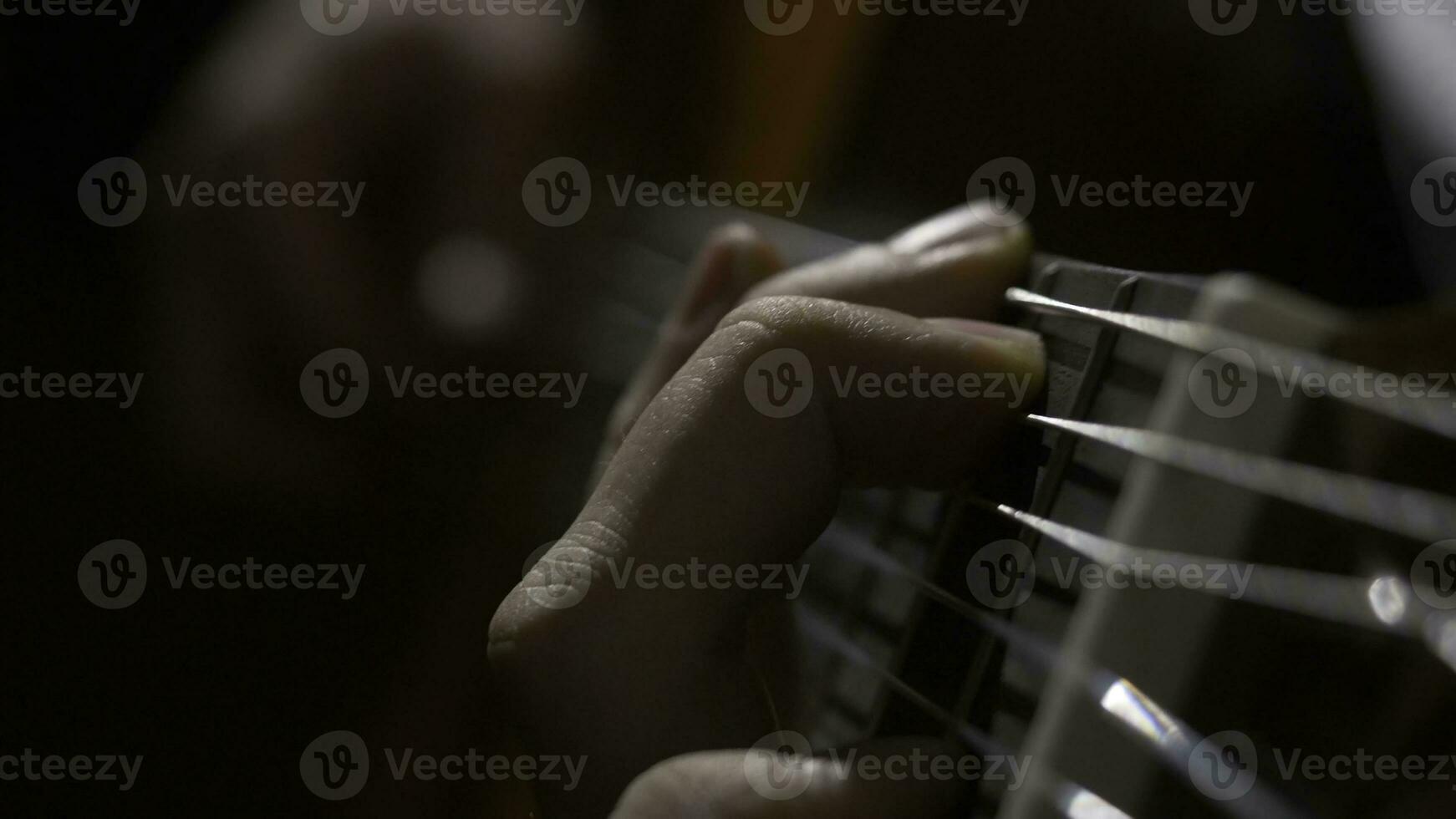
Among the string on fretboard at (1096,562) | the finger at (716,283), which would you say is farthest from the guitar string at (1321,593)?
the finger at (716,283)

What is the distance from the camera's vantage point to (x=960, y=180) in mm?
901

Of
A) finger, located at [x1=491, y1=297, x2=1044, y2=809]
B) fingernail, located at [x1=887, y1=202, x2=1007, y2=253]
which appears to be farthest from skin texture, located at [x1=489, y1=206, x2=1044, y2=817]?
fingernail, located at [x1=887, y1=202, x2=1007, y2=253]

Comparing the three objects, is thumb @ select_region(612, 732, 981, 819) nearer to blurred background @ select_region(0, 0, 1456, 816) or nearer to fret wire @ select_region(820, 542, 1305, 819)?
fret wire @ select_region(820, 542, 1305, 819)

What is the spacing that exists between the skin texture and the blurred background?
40cm

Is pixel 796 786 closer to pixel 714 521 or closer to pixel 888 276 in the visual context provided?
pixel 714 521

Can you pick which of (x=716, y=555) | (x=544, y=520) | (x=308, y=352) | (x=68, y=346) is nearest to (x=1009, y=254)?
(x=716, y=555)

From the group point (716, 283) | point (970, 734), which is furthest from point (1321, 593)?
point (716, 283)

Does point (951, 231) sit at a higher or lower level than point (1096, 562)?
higher

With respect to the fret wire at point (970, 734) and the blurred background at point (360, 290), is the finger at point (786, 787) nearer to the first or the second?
the fret wire at point (970, 734)

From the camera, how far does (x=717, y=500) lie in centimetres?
51

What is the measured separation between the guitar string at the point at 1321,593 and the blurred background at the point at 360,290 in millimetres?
527

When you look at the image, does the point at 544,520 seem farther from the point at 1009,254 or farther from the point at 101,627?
the point at 1009,254

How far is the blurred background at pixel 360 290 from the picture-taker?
1026mm

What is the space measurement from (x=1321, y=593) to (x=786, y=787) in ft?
0.74
